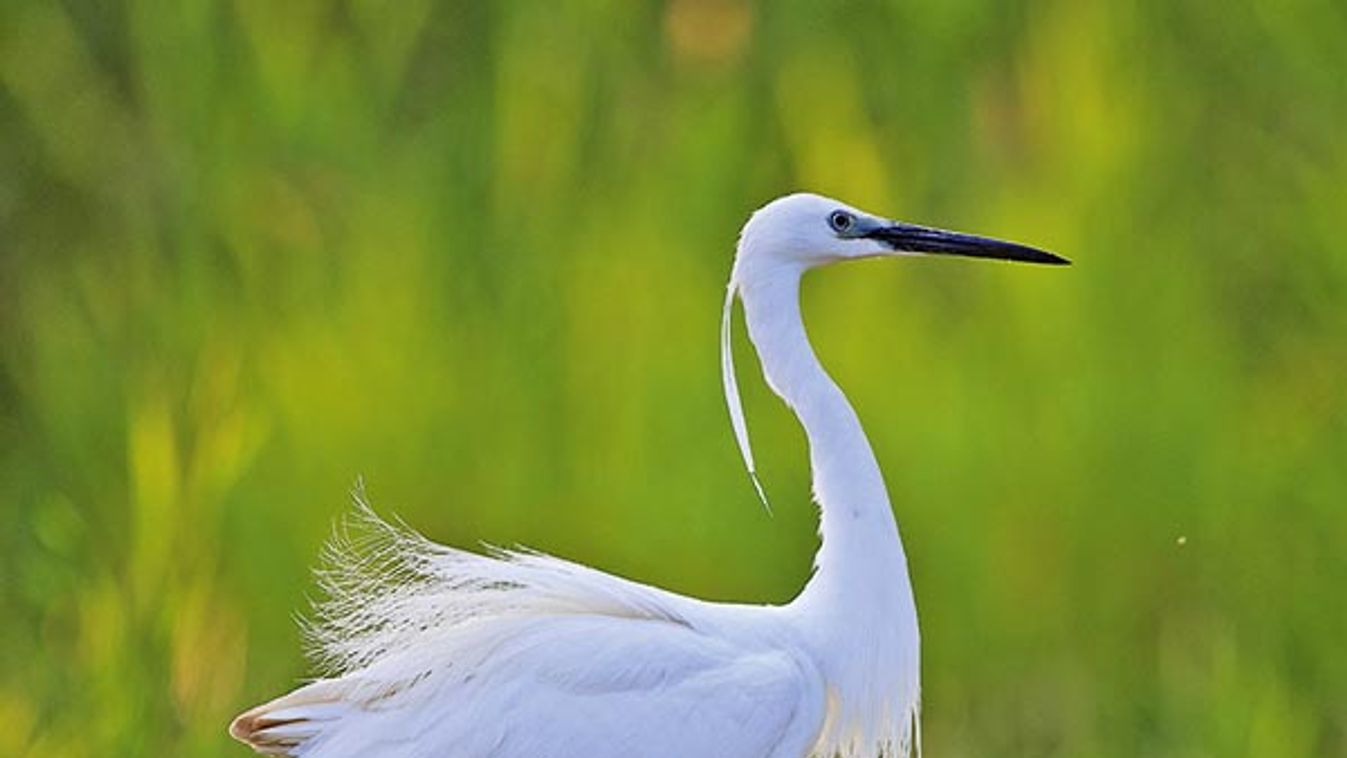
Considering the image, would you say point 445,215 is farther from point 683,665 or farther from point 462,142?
point 683,665

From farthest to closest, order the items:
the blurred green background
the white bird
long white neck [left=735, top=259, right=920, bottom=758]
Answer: the blurred green background, long white neck [left=735, top=259, right=920, bottom=758], the white bird

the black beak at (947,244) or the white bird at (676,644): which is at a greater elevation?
the black beak at (947,244)

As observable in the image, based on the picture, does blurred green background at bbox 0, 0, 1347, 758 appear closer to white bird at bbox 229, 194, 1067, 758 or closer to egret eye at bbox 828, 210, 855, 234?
white bird at bbox 229, 194, 1067, 758

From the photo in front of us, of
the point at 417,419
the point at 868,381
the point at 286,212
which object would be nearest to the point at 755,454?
the point at 868,381

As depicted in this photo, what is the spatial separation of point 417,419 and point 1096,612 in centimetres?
69

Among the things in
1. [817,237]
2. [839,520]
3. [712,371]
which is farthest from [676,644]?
[712,371]

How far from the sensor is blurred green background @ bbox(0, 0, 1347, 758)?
3.17 m

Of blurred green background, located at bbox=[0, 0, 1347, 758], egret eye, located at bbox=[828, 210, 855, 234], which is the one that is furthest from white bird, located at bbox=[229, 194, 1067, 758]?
blurred green background, located at bbox=[0, 0, 1347, 758]

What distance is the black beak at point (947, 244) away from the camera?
2705 millimetres

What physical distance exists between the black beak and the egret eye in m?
0.02

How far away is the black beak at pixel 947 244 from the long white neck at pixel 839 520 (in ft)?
0.27

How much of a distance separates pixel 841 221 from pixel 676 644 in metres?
0.37

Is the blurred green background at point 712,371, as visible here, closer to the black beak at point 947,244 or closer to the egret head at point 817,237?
the black beak at point 947,244

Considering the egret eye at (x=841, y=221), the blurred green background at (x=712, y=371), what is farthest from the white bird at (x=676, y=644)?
the blurred green background at (x=712, y=371)
